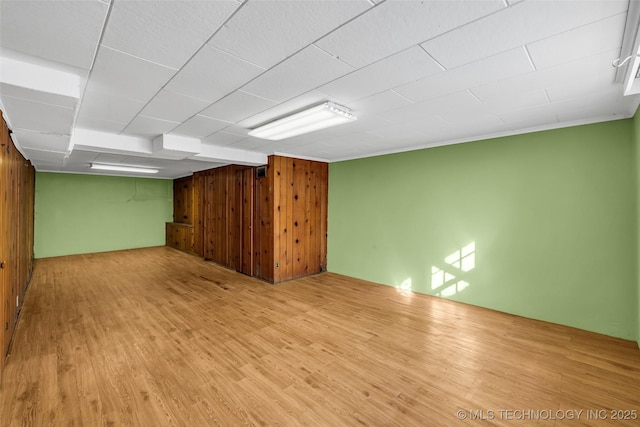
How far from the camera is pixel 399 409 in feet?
5.89

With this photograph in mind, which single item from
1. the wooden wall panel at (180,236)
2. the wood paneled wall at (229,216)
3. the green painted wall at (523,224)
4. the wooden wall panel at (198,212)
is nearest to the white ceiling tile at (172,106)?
the wood paneled wall at (229,216)

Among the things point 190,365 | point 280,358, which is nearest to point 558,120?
point 280,358

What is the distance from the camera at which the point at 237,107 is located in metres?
2.46

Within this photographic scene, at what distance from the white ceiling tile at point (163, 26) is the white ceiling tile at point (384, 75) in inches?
36.3

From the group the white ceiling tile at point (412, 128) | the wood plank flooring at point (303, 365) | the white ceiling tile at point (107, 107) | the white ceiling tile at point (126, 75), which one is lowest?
the wood plank flooring at point (303, 365)

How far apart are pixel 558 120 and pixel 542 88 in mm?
1177

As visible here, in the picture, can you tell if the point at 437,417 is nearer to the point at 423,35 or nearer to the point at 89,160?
the point at 423,35

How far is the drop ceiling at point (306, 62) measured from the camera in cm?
125

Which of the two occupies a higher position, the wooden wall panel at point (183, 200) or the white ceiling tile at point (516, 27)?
the white ceiling tile at point (516, 27)

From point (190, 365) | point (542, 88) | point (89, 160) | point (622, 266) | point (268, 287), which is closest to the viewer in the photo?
point (542, 88)

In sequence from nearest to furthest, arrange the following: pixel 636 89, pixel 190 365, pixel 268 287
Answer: pixel 636 89, pixel 190 365, pixel 268 287

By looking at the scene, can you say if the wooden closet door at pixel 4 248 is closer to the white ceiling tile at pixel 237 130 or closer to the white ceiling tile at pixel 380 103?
the white ceiling tile at pixel 237 130

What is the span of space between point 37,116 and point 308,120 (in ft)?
7.43

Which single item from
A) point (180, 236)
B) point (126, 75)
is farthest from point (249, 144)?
point (180, 236)
